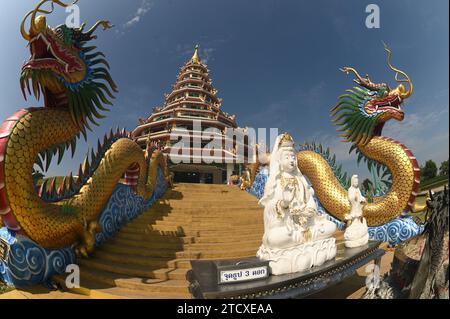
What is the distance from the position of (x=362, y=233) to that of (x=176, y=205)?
5.51m

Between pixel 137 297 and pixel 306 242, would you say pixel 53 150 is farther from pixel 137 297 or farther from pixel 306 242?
pixel 306 242

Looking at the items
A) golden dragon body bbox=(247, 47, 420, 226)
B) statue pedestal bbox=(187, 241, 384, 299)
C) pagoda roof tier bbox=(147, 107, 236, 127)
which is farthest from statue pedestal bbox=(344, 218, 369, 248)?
pagoda roof tier bbox=(147, 107, 236, 127)

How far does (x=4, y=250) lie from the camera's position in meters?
3.61

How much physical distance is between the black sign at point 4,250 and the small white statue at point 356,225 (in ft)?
20.5

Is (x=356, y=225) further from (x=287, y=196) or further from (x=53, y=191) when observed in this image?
(x=53, y=191)

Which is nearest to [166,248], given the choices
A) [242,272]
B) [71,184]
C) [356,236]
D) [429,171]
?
[71,184]

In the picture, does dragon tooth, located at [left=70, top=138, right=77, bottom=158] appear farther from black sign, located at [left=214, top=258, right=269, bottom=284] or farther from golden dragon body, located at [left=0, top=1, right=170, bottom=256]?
black sign, located at [left=214, top=258, right=269, bottom=284]

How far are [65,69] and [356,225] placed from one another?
6.75m

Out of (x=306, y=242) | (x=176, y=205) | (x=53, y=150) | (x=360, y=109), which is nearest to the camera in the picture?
(x=306, y=242)

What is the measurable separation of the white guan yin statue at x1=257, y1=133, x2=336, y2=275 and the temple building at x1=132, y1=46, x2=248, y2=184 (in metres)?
13.1

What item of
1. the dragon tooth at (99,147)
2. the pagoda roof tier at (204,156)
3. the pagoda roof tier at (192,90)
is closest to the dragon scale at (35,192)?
the dragon tooth at (99,147)

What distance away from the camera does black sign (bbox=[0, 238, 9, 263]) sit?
11.7 ft

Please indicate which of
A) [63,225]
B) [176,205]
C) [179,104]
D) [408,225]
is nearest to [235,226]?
[176,205]

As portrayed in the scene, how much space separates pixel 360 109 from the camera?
805 centimetres
